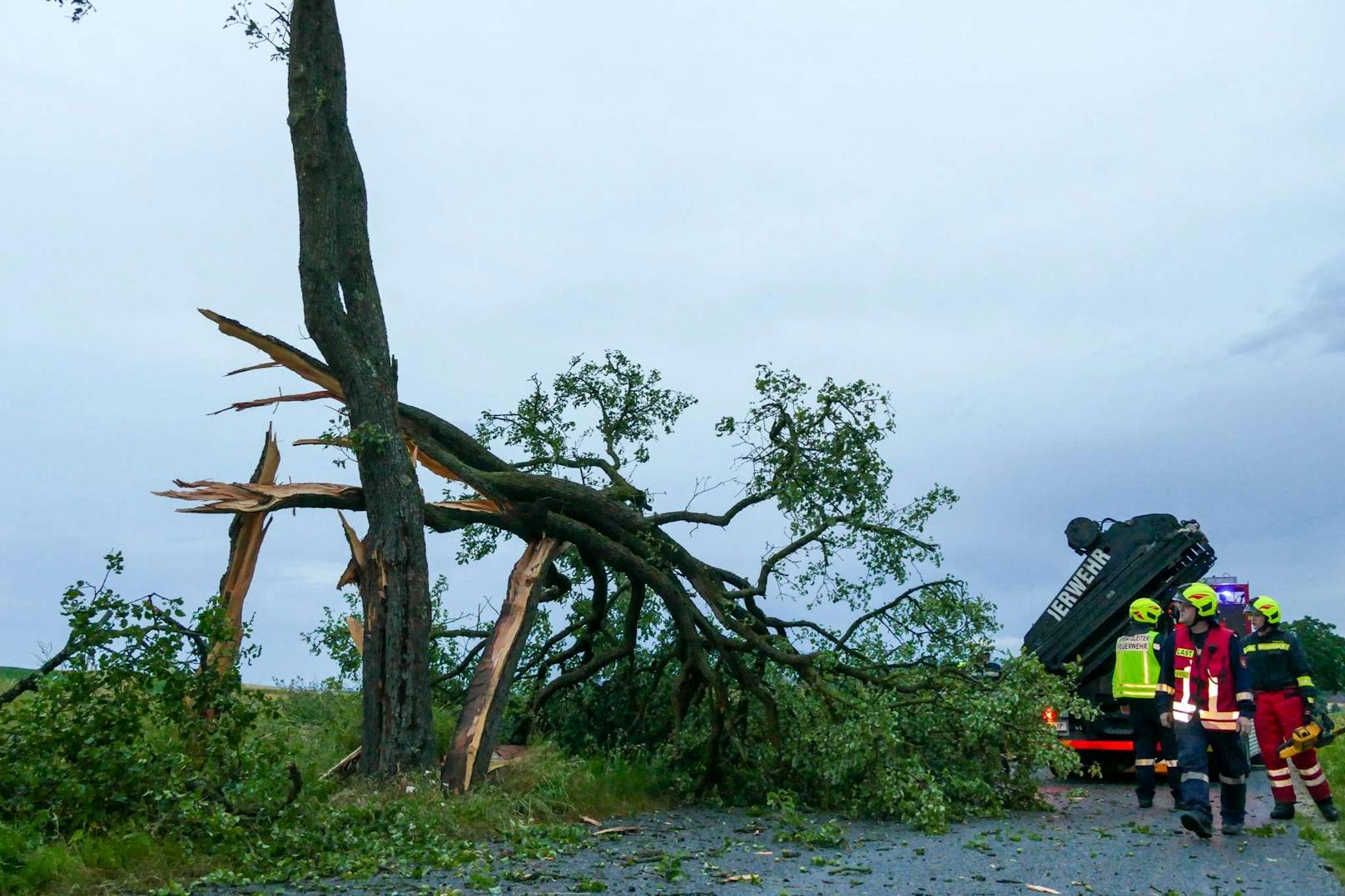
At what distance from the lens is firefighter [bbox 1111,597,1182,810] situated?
12211 millimetres

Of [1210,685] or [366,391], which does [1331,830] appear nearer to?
[1210,685]

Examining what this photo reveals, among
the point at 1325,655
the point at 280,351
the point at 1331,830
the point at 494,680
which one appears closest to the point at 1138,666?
the point at 1331,830

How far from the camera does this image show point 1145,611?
1289 centimetres

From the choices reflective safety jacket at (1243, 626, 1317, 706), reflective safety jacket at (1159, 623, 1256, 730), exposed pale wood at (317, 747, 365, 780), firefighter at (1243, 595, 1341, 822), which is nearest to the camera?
reflective safety jacket at (1159, 623, 1256, 730)

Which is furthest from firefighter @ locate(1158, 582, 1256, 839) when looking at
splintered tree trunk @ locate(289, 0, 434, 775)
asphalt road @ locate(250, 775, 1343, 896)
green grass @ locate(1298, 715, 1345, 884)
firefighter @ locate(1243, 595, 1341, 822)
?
splintered tree trunk @ locate(289, 0, 434, 775)

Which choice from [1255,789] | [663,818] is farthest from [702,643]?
[1255,789]

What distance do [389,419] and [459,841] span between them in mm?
3494

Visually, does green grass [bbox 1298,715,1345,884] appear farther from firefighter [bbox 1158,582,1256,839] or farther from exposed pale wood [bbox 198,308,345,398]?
exposed pale wood [bbox 198,308,345,398]

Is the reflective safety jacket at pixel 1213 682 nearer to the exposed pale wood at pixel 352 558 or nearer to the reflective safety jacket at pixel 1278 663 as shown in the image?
the reflective safety jacket at pixel 1278 663

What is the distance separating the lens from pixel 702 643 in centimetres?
1181

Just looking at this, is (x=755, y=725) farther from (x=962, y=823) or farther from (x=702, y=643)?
(x=962, y=823)

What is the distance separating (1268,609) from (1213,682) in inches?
73.5

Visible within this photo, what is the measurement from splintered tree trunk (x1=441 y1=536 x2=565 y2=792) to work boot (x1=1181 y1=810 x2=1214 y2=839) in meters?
5.54

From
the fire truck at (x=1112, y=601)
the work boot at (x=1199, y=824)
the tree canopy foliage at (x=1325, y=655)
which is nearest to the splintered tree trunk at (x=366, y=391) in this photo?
the work boot at (x=1199, y=824)
